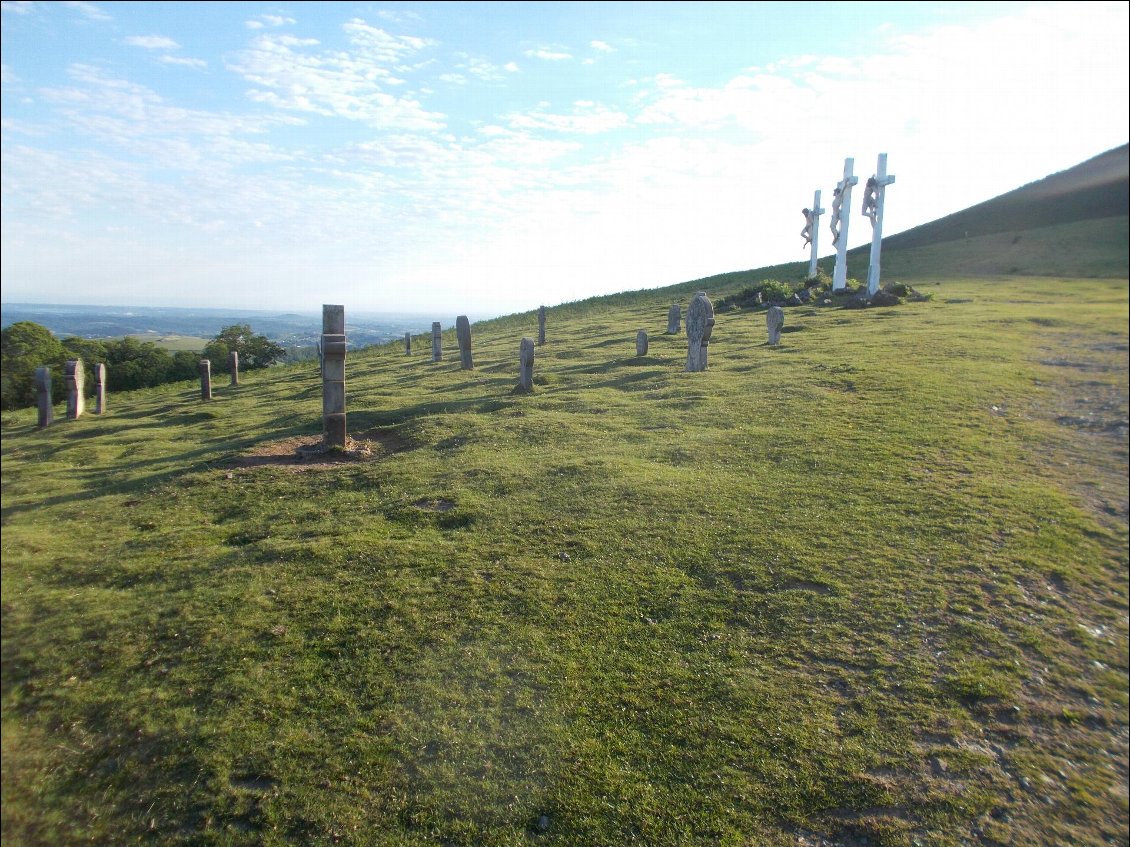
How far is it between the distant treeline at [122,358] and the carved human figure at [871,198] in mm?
22208

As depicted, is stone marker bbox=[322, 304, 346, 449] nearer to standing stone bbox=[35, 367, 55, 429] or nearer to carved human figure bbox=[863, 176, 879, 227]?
standing stone bbox=[35, 367, 55, 429]

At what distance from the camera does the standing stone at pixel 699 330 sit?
17156 mm

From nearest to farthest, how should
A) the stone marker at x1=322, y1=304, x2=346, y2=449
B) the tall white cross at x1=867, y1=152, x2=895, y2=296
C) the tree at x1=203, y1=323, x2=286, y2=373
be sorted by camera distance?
1. the stone marker at x1=322, y1=304, x2=346, y2=449
2. the tall white cross at x1=867, y1=152, x2=895, y2=296
3. the tree at x1=203, y1=323, x2=286, y2=373

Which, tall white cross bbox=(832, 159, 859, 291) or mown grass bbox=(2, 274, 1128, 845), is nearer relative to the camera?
mown grass bbox=(2, 274, 1128, 845)

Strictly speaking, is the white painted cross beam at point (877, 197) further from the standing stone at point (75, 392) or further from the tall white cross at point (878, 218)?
the standing stone at point (75, 392)

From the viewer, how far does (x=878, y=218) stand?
26016 millimetres

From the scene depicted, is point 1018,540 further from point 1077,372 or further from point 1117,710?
point 1077,372

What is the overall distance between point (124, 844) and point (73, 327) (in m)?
2.83

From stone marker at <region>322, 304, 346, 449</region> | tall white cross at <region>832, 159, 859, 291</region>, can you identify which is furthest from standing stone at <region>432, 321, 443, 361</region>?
tall white cross at <region>832, 159, 859, 291</region>

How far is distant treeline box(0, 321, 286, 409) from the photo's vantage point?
2832mm

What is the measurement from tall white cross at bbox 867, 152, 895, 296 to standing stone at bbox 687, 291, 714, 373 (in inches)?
415

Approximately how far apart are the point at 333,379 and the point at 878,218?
21913 millimetres

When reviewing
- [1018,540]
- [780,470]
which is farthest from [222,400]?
[1018,540]

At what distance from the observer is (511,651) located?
19.3ft
